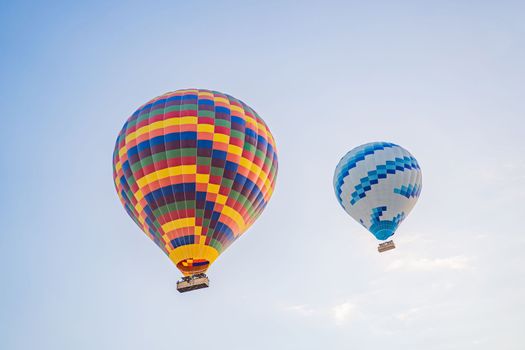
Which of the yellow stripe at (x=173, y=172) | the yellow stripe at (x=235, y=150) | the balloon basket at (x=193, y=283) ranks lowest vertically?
the balloon basket at (x=193, y=283)

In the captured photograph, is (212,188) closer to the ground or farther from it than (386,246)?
farther from it

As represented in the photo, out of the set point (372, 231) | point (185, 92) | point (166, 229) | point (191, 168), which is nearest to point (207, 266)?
point (166, 229)

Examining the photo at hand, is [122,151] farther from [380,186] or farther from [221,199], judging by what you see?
[380,186]

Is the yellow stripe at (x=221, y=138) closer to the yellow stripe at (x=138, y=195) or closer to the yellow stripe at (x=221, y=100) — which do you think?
the yellow stripe at (x=221, y=100)

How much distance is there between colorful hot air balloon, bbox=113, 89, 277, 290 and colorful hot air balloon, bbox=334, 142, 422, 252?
22.7 ft

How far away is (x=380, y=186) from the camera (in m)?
25.1

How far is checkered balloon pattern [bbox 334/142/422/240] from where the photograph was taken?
24875 millimetres

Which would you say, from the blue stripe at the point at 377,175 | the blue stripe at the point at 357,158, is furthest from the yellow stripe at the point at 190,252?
the blue stripe at the point at 357,158

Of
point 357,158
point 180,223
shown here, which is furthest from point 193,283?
point 357,158

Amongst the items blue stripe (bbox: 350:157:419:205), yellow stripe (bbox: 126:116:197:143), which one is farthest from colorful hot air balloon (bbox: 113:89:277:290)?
blue stripe (bbox: 350:157:419:205)

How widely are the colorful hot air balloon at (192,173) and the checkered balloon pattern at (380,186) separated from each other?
6.93 m

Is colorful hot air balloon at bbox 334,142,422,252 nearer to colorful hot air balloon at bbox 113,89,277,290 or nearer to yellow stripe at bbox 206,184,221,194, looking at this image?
colorful hot air balloon at bbox 113,89,277,290

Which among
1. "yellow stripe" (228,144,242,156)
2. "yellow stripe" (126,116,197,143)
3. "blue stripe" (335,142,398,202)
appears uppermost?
"blue stripe" (335,142,398,202)

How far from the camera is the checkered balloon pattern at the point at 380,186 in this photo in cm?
2488
